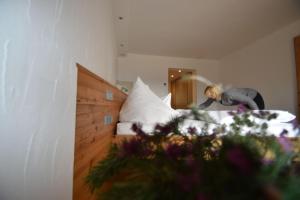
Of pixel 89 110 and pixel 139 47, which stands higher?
pixel 139 47

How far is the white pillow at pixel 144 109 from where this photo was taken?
127cm

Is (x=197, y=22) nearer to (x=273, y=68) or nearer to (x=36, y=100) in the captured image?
(x=273, y=68)

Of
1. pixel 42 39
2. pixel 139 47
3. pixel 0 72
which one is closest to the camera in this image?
pixel 0 72

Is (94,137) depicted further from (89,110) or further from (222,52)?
(222,52)

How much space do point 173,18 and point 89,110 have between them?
2840mm

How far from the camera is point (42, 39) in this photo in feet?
1.76

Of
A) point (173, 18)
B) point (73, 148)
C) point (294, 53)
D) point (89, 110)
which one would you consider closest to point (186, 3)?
point (173, 18)

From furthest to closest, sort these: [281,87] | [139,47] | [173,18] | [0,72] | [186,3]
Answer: [139,47] < [281,87] < [173,18] < [186,3] < [0,72]

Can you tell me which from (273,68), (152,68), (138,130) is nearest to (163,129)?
(138,130)

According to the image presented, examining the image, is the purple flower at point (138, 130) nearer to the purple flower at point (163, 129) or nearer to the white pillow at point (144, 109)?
the purple flower at point (163, 129)

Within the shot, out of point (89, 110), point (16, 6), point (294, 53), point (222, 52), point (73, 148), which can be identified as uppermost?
point (222, 52)

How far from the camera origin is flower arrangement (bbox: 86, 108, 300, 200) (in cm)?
15

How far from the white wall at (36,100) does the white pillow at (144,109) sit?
68cm

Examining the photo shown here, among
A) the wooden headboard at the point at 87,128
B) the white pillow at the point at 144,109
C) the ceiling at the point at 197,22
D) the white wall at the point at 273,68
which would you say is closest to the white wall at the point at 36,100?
the wooden headboard at the point at 87,128
